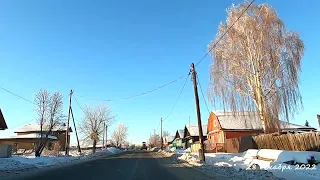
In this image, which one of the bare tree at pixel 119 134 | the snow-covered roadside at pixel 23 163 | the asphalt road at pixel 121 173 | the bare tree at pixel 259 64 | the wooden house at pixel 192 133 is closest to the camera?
the asphalt road at pixel 121 173

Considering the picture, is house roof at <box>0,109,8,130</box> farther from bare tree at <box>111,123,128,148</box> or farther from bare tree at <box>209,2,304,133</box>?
bare tree at <box>111,123,128,148</box>

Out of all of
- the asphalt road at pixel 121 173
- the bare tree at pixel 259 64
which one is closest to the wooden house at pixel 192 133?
the bare tree at pixel 259 64

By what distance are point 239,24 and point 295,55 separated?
610 cm

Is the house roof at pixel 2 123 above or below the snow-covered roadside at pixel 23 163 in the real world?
above

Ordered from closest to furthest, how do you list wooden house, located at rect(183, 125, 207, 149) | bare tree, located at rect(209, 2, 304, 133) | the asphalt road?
the asphalt road
bare tree, located at rect(209, 2, 304, 133)
wooden house, located at rect(183, 125, 207, 149)

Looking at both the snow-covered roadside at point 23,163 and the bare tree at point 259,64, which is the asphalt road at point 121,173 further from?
the bare tree at point 259,64

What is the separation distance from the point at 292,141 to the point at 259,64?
344 inches

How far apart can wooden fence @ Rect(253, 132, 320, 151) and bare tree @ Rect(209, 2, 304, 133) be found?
1.59m

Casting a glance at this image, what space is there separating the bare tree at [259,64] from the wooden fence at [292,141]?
5.21 feet

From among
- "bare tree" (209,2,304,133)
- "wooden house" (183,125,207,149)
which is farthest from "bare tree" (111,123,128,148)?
"bare tree" (209,2,304,133)

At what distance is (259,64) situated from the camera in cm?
2881

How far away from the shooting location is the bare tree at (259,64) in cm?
2761

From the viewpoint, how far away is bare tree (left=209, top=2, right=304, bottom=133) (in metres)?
27.6

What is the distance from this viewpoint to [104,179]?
13344mm
